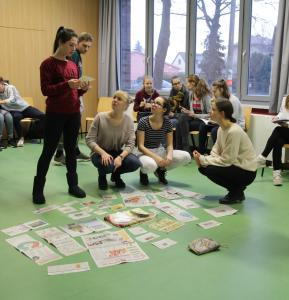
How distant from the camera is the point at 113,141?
3674 millimetres

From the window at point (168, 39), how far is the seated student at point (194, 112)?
1.14 m

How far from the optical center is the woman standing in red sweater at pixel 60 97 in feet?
9.91

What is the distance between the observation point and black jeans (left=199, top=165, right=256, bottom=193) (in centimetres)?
322

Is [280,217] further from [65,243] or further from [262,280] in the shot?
[65,243]

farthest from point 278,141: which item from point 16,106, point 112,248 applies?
point 16,106

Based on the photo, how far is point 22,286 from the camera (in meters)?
1.98

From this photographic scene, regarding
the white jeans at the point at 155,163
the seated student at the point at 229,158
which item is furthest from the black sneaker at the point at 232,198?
the white jeans at the point at 155,163

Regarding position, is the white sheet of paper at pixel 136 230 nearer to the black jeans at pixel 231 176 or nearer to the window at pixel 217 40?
the black jeans at pixel 231 176

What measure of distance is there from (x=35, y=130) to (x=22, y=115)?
17.3 inches

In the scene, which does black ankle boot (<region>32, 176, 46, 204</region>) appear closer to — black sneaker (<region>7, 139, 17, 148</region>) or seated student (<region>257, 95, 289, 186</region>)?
seated student (<region>257, 95, 289, 186</region>)

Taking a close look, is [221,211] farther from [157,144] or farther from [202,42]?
[202,42]

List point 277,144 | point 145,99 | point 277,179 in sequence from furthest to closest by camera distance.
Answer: point 145,99
point 277,144
point 277,179

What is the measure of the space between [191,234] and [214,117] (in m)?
1.08

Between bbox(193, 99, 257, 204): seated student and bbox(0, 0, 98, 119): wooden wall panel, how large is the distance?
4.50 meters
